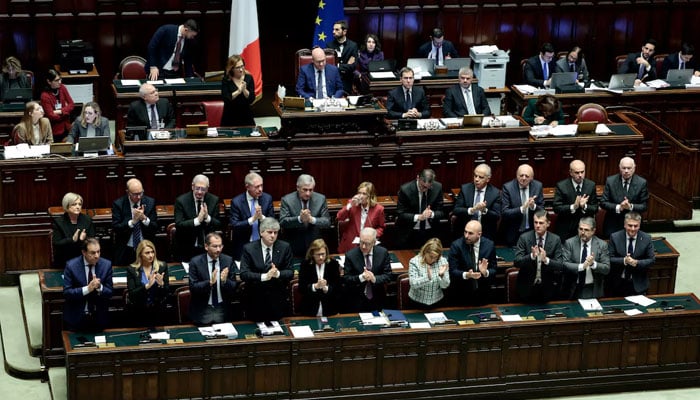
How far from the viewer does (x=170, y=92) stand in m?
16.4

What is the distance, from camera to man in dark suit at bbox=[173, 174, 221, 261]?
1332cm

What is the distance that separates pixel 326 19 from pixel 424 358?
23.1 ft

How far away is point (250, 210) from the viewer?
1354 centimetres

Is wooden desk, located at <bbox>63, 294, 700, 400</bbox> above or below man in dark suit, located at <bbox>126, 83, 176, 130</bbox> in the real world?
below

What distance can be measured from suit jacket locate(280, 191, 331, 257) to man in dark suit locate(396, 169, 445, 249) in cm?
81

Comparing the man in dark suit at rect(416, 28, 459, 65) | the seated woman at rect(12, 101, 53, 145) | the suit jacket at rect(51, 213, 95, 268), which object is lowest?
the suit jacket at rect(51, 213, 95, 268)

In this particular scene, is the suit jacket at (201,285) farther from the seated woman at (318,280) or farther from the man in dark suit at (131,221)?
the man in dark suit at (131,221)

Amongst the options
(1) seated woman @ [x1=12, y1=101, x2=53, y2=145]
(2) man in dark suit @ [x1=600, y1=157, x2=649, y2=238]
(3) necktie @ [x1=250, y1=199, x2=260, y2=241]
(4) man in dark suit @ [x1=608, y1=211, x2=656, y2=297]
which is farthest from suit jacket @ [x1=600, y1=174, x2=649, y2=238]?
(1) seated woman @ [x1=12, y1=101, x2=53, y2=145]

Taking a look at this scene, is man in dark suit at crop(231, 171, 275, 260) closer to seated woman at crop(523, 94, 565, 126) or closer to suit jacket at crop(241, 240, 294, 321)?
suit jacket at crop(241, 240, 294, 321)

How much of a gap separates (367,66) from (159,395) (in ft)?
22.7

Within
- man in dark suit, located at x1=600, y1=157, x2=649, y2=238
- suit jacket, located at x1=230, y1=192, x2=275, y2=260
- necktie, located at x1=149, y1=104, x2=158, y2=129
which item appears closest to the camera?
suit jacket, located at x1=230, y1=192, x2=275, y2=260

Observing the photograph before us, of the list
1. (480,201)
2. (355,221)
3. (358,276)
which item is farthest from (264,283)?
(480,201)

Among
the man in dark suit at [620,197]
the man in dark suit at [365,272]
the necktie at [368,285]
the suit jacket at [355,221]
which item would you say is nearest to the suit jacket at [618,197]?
the man in dark suit at [620,197]

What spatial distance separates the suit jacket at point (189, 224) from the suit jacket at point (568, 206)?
11.9ft
